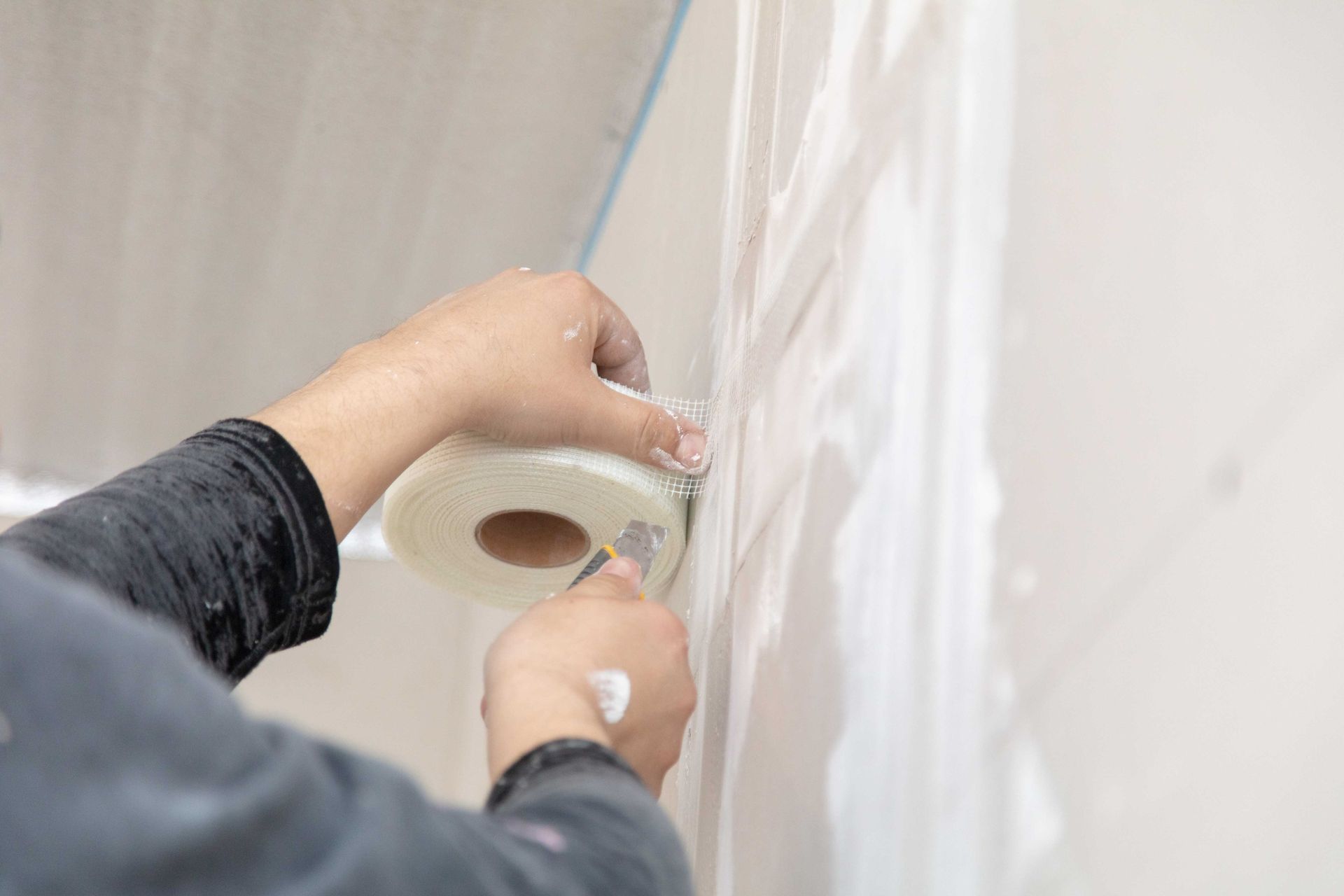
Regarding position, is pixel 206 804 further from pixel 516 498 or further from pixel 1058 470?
pixel 516 498

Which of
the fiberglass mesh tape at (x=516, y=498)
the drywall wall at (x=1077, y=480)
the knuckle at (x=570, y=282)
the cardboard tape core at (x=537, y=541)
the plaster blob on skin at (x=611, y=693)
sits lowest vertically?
the cardboard tape core at (x=537, y=541)

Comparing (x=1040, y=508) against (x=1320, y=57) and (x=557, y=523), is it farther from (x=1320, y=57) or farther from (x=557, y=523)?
(x=557, y=523)

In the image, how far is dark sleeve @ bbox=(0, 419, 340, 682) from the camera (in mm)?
668

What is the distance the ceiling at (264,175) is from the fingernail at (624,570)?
102cm

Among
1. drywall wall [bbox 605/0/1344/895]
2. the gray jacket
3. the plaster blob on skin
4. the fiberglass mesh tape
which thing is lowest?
the fiberglass mesh tape

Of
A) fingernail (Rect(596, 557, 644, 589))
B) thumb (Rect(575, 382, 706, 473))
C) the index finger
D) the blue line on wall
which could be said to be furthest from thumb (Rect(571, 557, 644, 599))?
the blue line on wall

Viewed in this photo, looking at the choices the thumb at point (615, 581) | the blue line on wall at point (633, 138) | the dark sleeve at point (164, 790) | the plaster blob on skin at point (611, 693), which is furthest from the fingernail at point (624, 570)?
the blue line on wall at point (633, 138)

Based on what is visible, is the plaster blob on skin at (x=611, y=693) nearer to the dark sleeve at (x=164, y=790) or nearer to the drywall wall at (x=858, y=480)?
the drywall wall at (x=858, y=480)

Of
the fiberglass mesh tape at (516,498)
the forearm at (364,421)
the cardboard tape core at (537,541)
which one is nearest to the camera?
the forearm at (364,421)

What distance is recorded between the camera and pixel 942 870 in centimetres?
48

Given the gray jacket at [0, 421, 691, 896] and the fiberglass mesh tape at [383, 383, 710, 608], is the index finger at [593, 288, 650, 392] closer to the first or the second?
the fiberglass mesh tape at [383, 383, 710, 608]

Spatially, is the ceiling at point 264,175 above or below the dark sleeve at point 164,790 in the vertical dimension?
below

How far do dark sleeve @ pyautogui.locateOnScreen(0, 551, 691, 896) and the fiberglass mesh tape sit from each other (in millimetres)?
554

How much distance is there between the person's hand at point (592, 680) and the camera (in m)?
0.54
